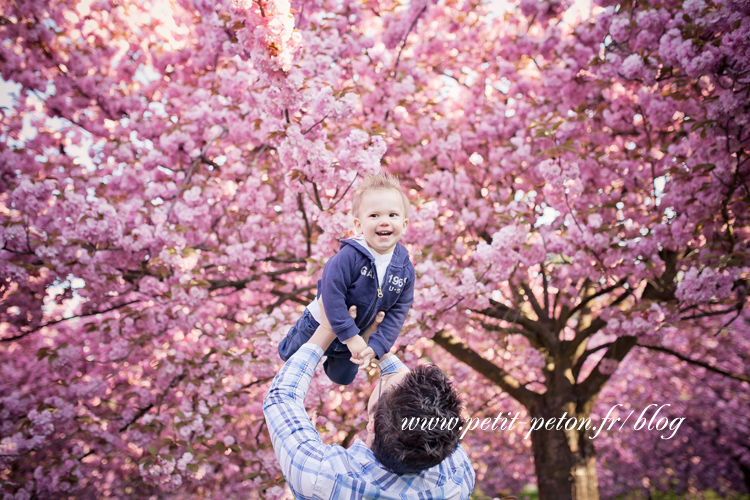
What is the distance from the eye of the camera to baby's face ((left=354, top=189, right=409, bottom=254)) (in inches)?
80.0

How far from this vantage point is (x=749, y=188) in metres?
4.09

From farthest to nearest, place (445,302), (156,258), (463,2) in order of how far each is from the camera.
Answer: (463,2) → (445,302) → (156,258)

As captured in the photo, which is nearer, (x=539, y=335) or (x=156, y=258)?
(x=156, y=258)

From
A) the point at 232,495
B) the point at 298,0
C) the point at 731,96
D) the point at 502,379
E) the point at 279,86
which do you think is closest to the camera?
the point at 279,86

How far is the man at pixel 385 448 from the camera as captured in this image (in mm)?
1410

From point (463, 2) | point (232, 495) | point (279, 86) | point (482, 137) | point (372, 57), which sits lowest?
point (232, 495)

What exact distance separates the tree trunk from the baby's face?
4.35 m

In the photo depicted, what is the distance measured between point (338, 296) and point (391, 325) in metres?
0.34

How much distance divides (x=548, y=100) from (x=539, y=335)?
3.08 meters

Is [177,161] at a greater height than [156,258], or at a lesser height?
greater

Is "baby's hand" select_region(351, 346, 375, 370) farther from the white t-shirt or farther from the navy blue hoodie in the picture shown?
the white t-shirt

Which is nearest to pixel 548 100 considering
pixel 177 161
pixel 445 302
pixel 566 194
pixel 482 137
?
pixel 482 137

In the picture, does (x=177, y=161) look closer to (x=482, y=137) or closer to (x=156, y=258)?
(x=156, y=258)

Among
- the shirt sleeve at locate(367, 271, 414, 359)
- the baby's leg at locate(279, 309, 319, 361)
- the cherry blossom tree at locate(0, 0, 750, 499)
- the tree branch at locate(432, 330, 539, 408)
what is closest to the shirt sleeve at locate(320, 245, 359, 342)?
the shirt sleeve at locate(367, 271, 414, 359)
